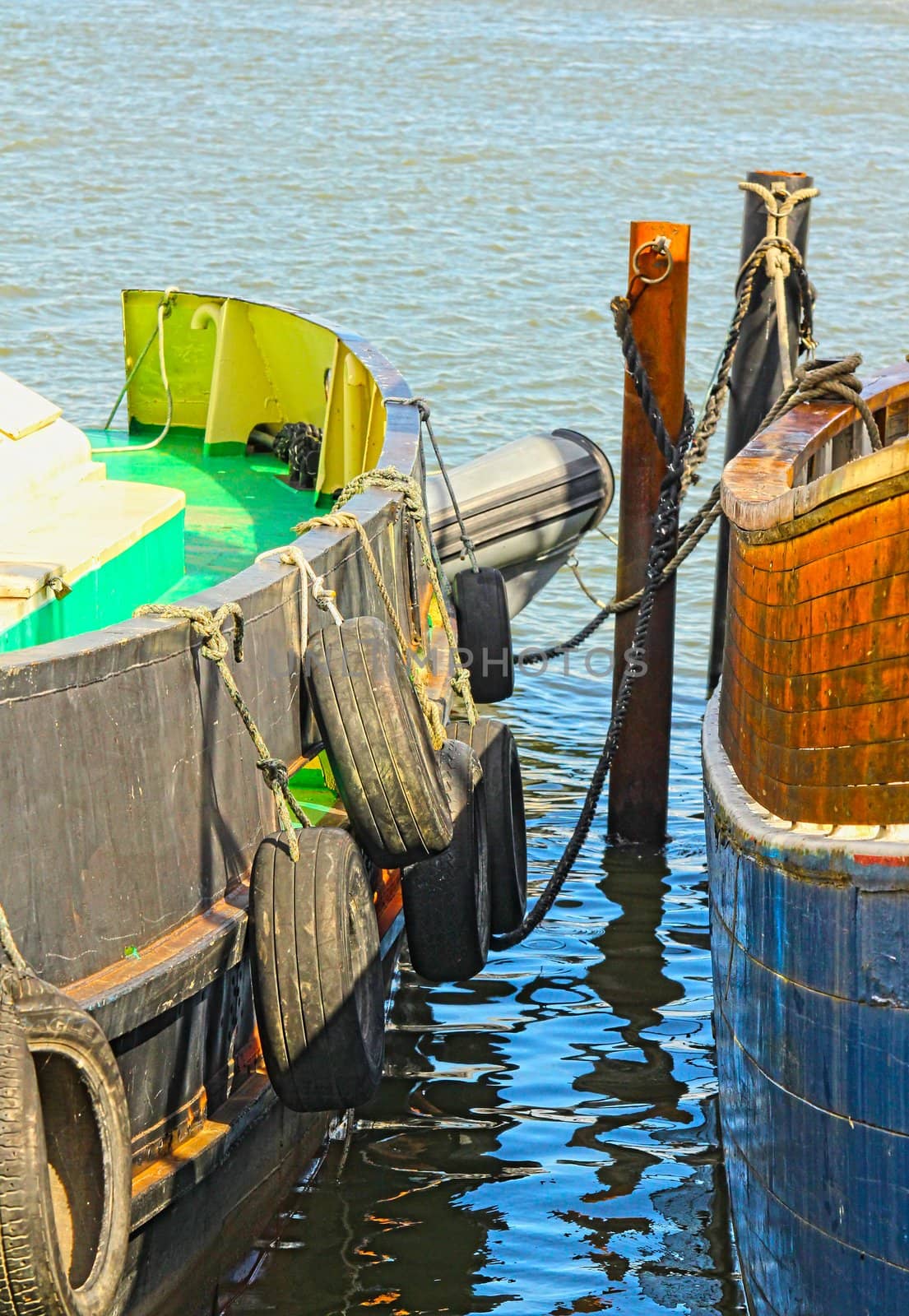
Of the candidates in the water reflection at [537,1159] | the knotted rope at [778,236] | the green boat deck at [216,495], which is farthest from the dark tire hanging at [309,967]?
the knotted rope at [778,236]

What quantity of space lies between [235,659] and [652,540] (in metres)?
3.49

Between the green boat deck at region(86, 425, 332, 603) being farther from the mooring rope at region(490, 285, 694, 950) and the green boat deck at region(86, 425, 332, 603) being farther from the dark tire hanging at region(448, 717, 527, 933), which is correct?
the mooring rope at region(490, 285, 694, 950)

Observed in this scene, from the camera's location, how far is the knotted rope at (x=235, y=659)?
143 inches

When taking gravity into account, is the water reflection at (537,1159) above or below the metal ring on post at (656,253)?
below

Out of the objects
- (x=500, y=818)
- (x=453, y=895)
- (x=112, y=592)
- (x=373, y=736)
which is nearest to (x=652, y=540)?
(x=500, y=818)

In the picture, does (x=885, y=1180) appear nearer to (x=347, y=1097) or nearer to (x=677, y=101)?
(x=347, y=1097)

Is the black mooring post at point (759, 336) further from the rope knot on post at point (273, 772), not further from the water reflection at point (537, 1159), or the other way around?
the rope knot on post at point (273, 772)

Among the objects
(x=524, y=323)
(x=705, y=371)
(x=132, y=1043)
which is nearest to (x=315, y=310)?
(x=524, y=323)

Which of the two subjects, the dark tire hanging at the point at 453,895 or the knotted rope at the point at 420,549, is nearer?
the knotted rope at the point at 420,549

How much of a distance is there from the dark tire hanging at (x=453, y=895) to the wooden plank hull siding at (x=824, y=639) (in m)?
0.90

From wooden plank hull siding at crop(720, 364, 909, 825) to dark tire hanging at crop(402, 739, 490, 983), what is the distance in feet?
2.96

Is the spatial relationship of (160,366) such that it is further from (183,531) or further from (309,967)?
(309,967)

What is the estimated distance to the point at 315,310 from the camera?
16812 mm

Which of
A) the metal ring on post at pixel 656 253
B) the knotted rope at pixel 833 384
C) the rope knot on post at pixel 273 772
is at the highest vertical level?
the metal ring on post at pixel 656 253
